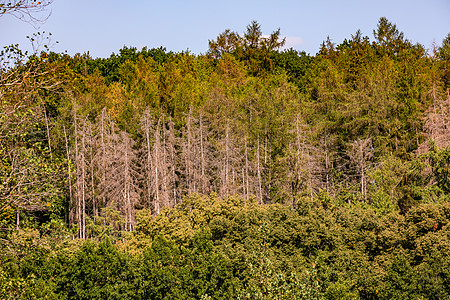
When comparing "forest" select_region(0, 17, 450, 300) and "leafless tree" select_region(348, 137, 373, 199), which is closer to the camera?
"forest" select_region(0, 17, 450, 300)

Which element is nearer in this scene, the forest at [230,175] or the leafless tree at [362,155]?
the forest at [230,175]

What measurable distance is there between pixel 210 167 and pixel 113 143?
31.6 feet

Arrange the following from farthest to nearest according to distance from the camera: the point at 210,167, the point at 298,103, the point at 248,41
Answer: the point at 248,41 → the point at 298,103 → the point at 210,167

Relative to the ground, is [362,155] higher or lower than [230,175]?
higher

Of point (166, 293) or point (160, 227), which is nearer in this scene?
point (166, 293)

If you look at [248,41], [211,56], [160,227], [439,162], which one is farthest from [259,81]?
[160,227]

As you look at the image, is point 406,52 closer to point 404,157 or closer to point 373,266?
point 404,157

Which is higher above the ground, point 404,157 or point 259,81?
point 259,81

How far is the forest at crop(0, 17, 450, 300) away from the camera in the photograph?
13.1 metres

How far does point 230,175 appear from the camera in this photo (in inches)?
1700

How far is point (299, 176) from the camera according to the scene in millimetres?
37938

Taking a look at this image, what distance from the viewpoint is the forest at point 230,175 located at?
13.1m

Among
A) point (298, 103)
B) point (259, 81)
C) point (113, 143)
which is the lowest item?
point (113, 143)

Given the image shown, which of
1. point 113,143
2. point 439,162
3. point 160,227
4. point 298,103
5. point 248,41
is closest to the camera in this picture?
point 160,227
